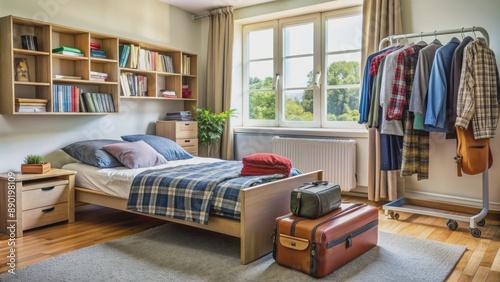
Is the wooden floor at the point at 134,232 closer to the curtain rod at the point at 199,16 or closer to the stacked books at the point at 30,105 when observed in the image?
the stacked books at the point at 30,105

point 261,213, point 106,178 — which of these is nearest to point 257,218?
point 261,213

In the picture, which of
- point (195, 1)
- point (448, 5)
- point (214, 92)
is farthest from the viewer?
point (214, 92)

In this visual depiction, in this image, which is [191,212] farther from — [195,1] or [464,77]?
[195,1]

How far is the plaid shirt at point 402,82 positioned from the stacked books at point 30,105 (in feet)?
9.99

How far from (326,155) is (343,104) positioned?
674 millimetres

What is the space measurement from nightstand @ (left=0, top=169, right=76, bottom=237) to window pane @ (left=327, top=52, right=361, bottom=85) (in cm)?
309

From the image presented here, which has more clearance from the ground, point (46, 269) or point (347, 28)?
point (347, 28)

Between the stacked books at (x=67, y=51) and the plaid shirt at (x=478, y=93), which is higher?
the stacked books at (x=67, y=51)

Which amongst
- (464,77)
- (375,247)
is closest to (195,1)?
(464,77)

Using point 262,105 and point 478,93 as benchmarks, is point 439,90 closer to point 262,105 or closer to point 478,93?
point 478,93

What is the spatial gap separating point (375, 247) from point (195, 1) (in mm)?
3643

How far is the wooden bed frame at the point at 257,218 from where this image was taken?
8.58 feet

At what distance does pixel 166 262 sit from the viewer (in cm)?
268

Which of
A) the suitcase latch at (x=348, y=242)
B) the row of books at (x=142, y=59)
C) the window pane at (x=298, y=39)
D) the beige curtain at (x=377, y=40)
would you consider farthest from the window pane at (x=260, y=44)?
the suitcase latch at (x=348, y=242)
